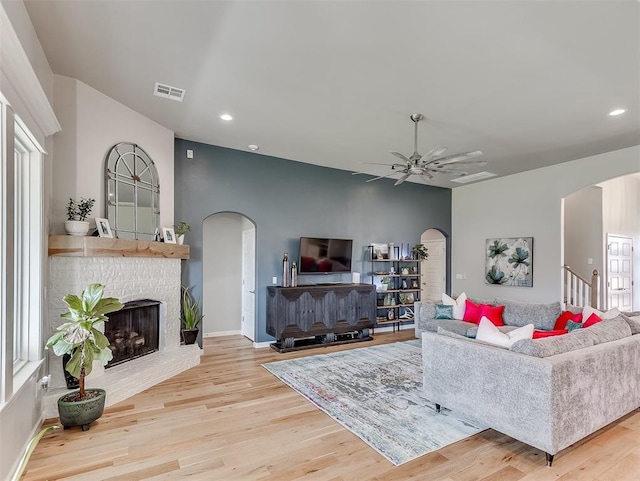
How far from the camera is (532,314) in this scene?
5078mm

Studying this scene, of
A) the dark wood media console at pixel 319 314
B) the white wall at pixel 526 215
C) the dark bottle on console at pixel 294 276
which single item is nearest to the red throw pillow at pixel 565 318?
the white wall at pixel 526 215

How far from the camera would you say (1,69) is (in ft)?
6.98

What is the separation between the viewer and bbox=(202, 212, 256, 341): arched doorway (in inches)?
252

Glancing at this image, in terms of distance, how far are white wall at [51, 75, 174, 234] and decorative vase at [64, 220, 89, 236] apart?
17cm

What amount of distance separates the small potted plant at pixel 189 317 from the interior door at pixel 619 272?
827 cm

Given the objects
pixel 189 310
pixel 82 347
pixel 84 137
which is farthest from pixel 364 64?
pixel 189 310

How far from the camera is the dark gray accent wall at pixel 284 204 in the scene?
5426 mm

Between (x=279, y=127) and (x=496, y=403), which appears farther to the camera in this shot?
(x=279, y=127)

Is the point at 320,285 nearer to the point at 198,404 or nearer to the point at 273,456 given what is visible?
the point at 198,404

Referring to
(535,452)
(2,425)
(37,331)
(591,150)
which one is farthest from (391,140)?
(2,425)

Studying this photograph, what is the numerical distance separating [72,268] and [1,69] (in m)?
1.97

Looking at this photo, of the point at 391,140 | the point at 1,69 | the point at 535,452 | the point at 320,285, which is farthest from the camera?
the point at 320,285

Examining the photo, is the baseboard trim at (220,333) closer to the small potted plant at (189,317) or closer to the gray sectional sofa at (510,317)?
the small potted plant at (189,317)

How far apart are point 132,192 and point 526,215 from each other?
22.2 ft
